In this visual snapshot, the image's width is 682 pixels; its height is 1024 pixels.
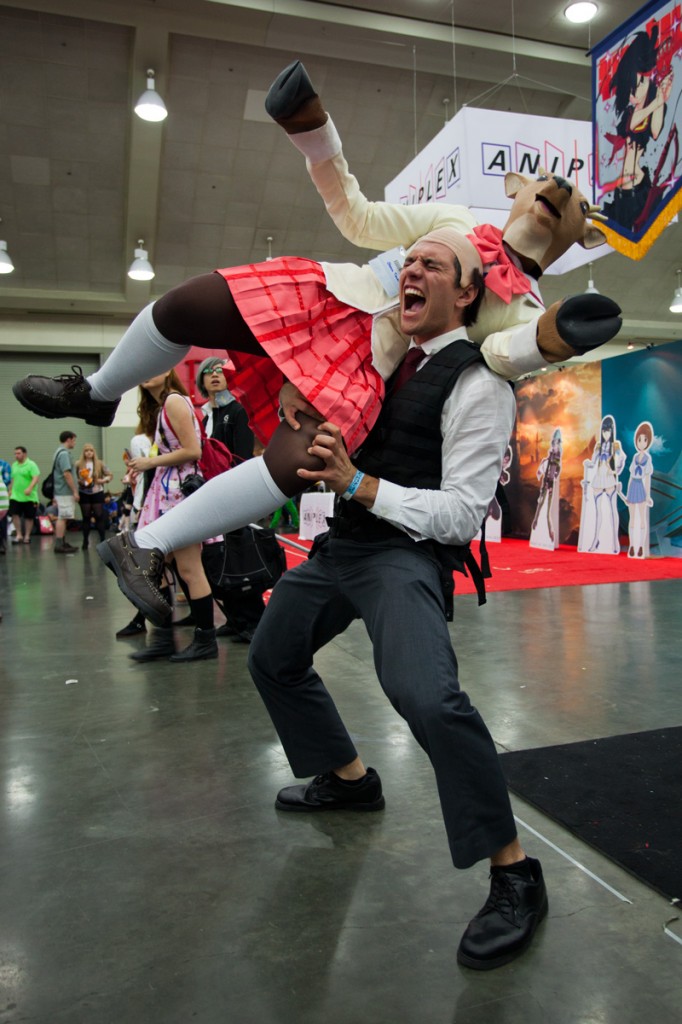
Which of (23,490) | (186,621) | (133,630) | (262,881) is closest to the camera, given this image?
(262,881)

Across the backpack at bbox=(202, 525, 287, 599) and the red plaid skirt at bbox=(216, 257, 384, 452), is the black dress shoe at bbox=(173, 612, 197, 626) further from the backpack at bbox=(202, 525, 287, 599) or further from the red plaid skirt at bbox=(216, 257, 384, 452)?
the red plaid skirt at bbox=(216, 257, 384, 452)

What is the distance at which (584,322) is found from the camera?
135cm

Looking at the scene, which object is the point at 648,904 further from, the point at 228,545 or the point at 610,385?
the point at 610,385

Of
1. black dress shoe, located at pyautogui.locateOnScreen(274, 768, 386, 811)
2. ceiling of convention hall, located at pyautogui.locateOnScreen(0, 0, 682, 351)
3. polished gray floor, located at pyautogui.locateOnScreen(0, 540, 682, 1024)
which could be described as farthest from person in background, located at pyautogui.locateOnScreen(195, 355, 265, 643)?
ceiling of convention hall, located at pyautogui.locateOnScreen(0, 0, 682, 351)

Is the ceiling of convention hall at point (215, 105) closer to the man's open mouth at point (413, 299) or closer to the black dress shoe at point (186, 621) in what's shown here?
the black dress shoe at point (186, 621)

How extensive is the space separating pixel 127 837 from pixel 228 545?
2.01 metres

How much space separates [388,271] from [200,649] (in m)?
2.54

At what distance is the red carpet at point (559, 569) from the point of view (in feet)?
20.4

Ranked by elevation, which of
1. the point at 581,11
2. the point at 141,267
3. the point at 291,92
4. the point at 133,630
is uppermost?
the point at 581,11

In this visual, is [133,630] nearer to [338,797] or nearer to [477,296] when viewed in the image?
[338,797]

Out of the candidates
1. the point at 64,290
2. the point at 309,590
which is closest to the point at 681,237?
the point at 64,290

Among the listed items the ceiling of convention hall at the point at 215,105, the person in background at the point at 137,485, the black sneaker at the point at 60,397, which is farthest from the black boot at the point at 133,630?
the ceiling of convention hall at the point at 215,105

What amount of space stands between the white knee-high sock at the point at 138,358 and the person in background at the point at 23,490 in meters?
9.26

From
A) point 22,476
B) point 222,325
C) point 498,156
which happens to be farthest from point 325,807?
point 22,476
